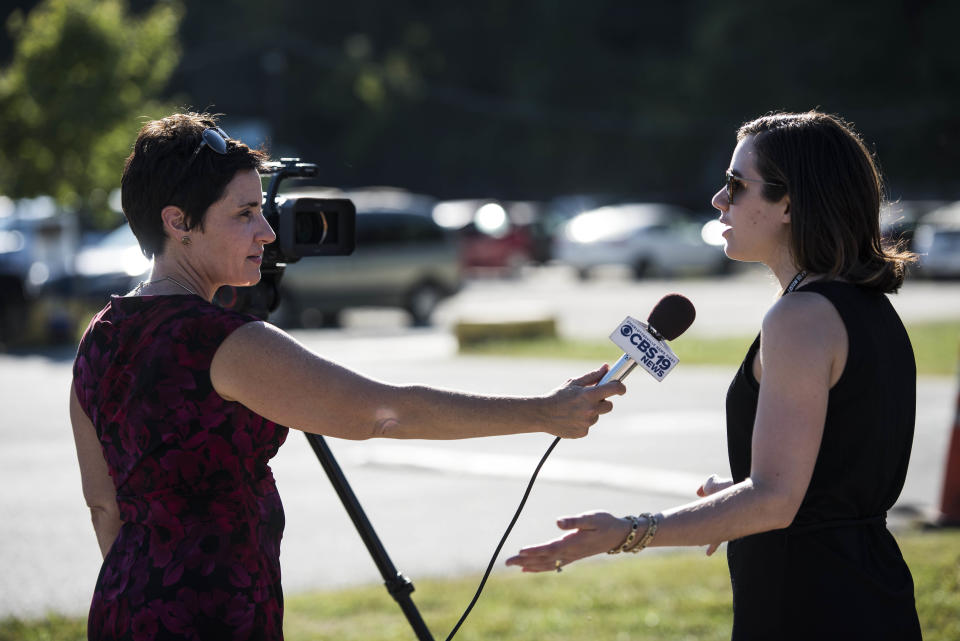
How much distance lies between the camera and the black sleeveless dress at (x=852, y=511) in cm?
249

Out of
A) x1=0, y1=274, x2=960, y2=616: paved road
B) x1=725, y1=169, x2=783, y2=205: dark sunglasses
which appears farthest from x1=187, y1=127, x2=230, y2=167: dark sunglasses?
x1=0, y1=274, x2=960, y2=616: paved road

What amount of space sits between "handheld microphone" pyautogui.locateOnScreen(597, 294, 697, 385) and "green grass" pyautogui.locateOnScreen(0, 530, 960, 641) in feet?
8.90

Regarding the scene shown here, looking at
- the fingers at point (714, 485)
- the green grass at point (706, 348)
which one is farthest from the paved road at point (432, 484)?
the fingers at point (714, 485)

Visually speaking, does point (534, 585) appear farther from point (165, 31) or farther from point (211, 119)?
point (165, 31)

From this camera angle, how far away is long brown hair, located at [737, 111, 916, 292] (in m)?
2.57

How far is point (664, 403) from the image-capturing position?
39.3ft

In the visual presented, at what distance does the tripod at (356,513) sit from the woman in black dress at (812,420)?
34.8 inches

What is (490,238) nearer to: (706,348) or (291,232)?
(706,348)

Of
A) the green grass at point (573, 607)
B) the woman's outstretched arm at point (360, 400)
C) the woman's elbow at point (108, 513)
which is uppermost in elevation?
the woman's outstretched arm at point (360, 400)

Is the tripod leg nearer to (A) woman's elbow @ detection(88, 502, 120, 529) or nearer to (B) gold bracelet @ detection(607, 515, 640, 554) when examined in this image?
(A) woman's elbow @ detection(88, 502, 120, 529)

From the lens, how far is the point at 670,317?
2676mm

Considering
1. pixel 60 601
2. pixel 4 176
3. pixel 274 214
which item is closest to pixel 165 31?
pixel 4 176

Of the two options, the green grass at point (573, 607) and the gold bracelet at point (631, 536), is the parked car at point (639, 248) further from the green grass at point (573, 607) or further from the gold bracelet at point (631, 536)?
the gold bracelet at point (631, 536)

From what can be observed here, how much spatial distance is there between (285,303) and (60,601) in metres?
13.8
